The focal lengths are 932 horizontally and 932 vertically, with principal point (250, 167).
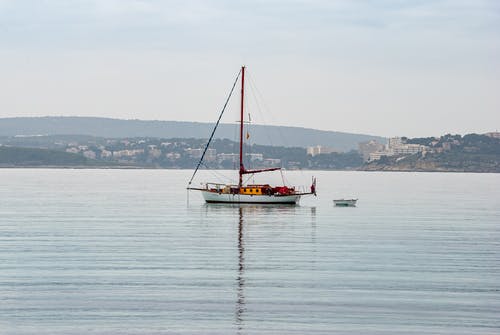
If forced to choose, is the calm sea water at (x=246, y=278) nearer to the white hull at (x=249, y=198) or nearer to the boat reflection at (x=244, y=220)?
the boat reflection at (x=244, y=220)

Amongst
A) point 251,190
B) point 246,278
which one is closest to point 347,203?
point 251,190

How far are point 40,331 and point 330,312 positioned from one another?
936 cm

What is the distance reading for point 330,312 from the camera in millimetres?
30469

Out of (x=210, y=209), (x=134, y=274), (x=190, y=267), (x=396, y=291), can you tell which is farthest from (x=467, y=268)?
(x=210, y=209)

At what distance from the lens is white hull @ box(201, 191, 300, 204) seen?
10431cm

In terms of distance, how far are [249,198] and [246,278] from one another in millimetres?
65791

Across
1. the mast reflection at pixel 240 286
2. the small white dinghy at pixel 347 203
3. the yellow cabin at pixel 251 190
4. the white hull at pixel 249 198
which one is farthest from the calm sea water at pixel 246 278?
the small white dinghy at pixel 347 203

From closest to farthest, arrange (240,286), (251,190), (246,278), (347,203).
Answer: (240,286) < (246,278) < (251,190) < (347,203)

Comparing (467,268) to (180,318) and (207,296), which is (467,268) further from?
(180,318)

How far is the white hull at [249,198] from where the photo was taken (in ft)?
342

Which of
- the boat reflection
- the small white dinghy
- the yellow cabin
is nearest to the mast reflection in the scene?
the boat reflection

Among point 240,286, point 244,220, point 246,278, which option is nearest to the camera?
point 240,286

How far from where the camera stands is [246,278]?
126 ft

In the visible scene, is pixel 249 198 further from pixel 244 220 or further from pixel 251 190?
pixel 244 220
